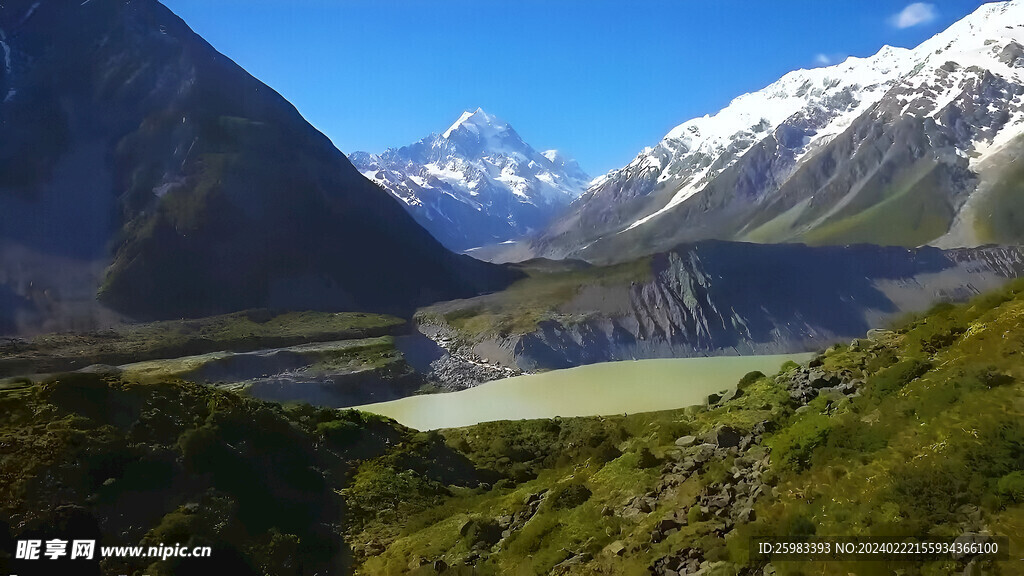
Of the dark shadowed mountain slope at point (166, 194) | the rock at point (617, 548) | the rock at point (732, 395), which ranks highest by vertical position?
the dark shadowed mountain slope at point (166, 194)

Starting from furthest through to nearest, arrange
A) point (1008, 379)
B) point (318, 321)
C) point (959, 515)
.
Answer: point (318, 321)
point (1008, 379)
point (959, 515)

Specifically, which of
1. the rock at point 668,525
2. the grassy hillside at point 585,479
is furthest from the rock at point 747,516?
the rock at point 668,525

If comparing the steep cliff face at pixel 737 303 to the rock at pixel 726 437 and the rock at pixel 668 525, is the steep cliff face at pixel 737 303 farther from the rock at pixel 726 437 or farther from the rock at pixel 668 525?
the rock at pixel 668 525

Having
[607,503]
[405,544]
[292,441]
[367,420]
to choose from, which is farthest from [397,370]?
[607,503]

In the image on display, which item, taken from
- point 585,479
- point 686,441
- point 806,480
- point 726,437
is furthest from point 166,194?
point 806,480

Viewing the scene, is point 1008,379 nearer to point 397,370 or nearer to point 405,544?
point 405,544

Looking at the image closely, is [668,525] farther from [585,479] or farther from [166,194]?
[166,194]
